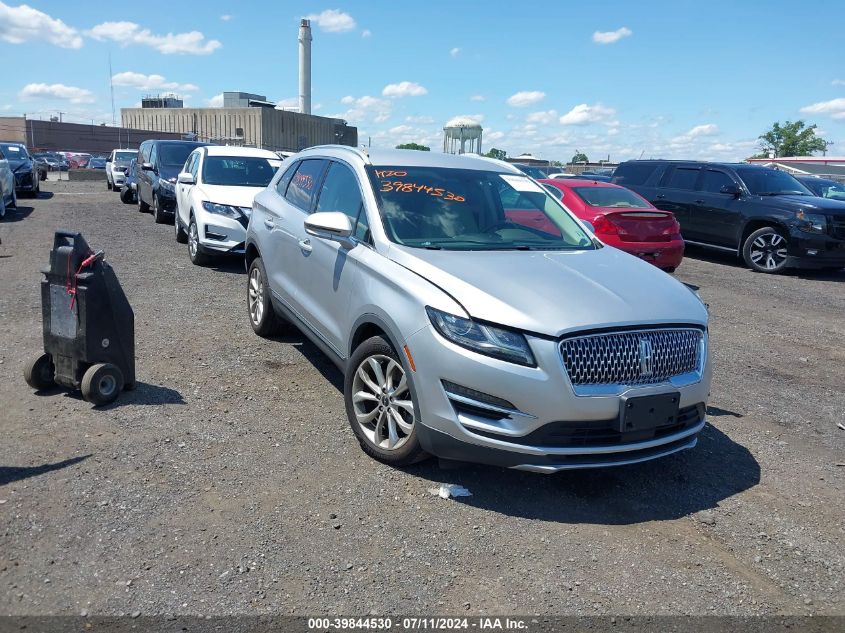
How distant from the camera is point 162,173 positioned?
15.2 metres

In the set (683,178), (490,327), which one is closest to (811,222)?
(683,178)

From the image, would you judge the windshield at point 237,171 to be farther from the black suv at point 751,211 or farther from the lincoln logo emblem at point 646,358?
the lincoln logo emblem at point 646,358

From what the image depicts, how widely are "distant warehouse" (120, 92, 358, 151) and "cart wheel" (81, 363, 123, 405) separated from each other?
65170 mm

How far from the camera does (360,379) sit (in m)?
4.37

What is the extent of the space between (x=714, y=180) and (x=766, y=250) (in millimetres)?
1850

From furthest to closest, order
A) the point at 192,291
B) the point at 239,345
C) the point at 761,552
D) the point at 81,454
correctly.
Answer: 1. the point at 192,291
2. the point at 239,345
3. the point at 81,454
4. the point at 761,552

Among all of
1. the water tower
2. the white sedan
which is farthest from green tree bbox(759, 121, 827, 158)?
the white sedan

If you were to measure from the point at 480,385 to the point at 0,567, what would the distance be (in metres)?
2.33

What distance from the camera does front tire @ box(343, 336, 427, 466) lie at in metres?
4.01

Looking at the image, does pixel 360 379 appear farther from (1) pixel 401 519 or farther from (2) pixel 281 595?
(2) pixel 281 595

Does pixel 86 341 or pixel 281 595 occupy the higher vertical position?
pixel 86 341

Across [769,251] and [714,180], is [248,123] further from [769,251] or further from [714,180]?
[769,251]

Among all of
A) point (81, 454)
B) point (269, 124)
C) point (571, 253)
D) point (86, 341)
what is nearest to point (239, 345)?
point (86, 341)

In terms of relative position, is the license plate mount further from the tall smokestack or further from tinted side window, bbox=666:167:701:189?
the tall smokestack
